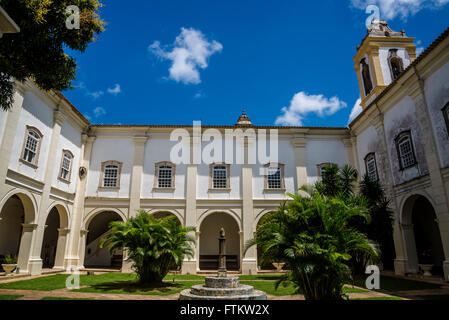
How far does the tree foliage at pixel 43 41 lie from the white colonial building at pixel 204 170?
6.54m

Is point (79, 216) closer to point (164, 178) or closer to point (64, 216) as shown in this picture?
point (64, 216)

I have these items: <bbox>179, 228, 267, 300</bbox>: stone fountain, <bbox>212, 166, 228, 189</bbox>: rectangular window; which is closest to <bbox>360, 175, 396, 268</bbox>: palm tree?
<bbox>179, 228, 267, 300</bbox>: stone fountain

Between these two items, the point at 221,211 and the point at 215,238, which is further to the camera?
the point at 215,238

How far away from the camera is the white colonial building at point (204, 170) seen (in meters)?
14.4

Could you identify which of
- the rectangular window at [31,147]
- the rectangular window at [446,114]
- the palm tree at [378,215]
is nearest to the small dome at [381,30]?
the rectangular window at [446,114]

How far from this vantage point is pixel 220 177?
19.7m

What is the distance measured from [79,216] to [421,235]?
20136mm

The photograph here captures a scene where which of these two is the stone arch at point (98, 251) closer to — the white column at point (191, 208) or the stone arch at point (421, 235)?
the white column at point (191, 208)

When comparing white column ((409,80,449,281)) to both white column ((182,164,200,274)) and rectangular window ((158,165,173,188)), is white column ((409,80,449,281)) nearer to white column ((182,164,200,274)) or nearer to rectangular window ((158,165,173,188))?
A: white column ((182,164,200,274))

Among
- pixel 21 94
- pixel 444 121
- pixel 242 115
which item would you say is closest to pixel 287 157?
pixel 242 115

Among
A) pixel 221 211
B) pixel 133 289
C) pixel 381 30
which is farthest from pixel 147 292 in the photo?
pixel 381 30

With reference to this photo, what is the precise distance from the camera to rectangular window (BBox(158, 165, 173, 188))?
19406mm

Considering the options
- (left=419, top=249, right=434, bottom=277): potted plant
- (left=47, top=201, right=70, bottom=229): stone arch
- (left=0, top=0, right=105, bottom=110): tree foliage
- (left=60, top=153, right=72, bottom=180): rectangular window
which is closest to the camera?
(left=0, top=0, right=105, bottom=110): tree foliage

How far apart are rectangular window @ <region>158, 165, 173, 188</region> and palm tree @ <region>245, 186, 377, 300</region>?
12.0 metres
